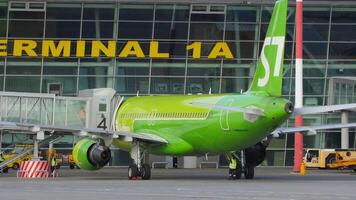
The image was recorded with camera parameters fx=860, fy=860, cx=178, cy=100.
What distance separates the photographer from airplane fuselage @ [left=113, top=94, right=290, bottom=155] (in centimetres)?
3419

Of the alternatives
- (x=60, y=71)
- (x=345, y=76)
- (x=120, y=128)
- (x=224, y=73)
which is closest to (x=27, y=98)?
(x=120, y=128)

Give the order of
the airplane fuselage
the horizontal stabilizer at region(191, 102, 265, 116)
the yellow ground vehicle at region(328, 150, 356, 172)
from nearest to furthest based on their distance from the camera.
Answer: the horizontal stabilizer at region(191, 102, 265, 116) → the airplane fuselage → the yellow ground vehicle at region(328, 150, 356, 172)

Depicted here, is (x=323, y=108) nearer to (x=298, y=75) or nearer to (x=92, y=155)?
(x=92, y=155)

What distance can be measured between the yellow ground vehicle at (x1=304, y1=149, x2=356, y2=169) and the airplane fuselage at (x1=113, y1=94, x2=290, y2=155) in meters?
17.8

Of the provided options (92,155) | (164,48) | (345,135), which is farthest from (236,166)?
(164,48)

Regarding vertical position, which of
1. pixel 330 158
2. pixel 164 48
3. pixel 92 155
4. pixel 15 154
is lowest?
pixel 15 154

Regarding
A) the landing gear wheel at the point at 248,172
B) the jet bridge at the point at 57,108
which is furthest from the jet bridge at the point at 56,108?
the landing gear wheel at the point at 248,172

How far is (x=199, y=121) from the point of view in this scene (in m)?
37.1

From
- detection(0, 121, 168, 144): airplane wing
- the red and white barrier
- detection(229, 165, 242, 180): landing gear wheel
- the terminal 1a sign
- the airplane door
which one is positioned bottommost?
the red and white barrier

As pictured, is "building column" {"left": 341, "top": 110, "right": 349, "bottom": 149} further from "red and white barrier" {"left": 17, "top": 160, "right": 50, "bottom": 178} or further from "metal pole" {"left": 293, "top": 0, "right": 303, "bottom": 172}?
"red and white barrier" {"left": 17, "top": 160, "right": 50, "bottom": 178}

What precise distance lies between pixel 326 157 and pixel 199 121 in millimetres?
22463

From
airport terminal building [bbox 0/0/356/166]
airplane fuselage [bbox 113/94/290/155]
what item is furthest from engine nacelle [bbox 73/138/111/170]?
airport terminal building [bbox 0/0/356/166]

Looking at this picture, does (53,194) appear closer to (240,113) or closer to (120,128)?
(240,113)

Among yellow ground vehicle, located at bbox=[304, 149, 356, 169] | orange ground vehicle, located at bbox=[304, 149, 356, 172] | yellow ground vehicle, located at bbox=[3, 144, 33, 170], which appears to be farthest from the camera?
yellow ground vehicle, located at bbox=[304, 149, 356, 169]
